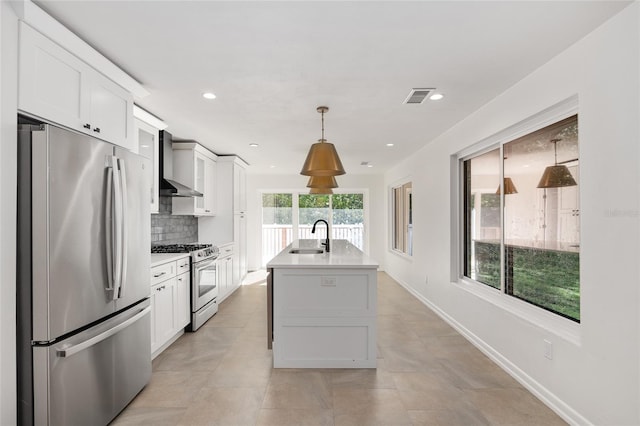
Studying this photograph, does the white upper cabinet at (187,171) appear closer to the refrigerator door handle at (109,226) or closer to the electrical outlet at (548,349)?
the refrigerator door handle at (109,226)

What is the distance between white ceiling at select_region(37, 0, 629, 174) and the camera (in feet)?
5.75

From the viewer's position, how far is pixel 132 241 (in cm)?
234

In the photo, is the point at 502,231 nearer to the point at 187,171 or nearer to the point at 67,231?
the point at 67,231

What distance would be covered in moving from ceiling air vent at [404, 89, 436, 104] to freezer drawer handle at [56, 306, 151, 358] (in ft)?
9.30

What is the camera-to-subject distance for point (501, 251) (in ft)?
10.5

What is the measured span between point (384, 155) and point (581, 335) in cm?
419

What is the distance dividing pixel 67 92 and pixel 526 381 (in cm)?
377

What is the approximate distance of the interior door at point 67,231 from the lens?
1.68 meters

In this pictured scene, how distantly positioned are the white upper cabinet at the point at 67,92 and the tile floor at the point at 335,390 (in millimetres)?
1969

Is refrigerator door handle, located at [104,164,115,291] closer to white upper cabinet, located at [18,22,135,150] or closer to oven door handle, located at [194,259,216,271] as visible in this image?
white upper cabinet, located at [18,22,135,150]

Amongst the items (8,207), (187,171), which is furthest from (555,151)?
(187,171)

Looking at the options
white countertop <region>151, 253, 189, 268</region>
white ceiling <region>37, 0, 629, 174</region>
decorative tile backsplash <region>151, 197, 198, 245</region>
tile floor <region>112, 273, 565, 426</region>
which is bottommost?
tile floor <region>112, 273, 565, 426</region>

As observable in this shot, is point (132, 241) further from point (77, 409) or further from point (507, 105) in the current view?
point (507, 105)

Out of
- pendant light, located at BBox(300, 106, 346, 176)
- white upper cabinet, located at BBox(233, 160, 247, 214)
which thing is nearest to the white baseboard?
pendant light, located at BBox(300, 106, 346, 176)
